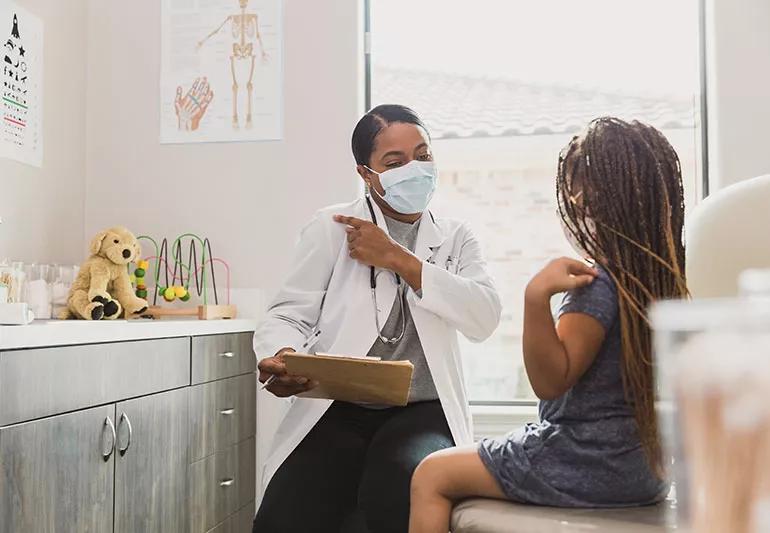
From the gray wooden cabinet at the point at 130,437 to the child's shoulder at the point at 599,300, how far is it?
1.10 meters

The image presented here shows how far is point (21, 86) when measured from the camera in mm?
2625

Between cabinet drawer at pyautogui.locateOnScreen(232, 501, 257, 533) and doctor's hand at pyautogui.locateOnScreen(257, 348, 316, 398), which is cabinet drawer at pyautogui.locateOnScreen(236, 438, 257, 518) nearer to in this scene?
cabinet drawer at pyautogui.locateOnScreen(232, 501, 257, 533)

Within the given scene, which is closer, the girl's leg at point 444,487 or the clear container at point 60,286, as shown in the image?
the girl's leg at point 444,487

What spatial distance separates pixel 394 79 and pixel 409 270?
1.38 m

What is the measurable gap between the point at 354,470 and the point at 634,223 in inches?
33.8

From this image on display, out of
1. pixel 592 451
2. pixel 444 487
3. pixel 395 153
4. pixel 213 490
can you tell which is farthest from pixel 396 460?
pixel 213 490

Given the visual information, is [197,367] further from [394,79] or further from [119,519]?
[394,79]

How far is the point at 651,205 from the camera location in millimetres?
1200

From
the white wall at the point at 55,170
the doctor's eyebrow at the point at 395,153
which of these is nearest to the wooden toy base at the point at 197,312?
the white wall at the point at 55,170

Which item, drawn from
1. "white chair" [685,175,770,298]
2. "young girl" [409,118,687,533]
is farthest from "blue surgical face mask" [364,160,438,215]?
"young girl" [409,118,687,533]

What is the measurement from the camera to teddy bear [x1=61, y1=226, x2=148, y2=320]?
2.56 m

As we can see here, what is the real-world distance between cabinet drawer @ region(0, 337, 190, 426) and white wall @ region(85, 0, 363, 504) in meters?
0.67

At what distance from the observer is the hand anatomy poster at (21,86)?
253 cm

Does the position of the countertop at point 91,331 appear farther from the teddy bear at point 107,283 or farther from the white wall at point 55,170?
the white wall at point 55,170
